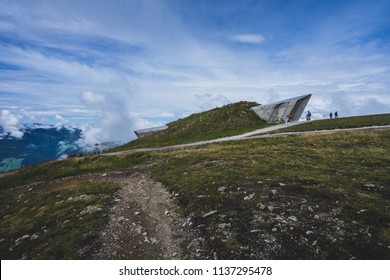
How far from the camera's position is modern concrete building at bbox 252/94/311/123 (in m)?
56.0

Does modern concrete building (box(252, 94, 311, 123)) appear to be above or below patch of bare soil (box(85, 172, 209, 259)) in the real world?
above

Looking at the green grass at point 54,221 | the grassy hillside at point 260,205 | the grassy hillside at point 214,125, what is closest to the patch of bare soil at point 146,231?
the grassy hillside at point 260,205

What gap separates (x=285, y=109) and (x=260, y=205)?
47.8 m

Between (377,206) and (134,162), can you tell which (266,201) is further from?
(134,162)

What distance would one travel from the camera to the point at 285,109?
5641 centimetres

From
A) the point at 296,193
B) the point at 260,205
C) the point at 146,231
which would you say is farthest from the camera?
the point at 296,193

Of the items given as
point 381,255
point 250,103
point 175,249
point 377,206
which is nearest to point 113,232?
point 175,249

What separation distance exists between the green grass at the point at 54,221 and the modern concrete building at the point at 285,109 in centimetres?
4363

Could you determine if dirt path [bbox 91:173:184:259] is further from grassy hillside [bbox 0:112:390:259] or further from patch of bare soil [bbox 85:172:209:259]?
grassy hillside [bbox 0:112:390:259]

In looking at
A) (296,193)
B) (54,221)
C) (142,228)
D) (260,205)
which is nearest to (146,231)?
(142,228)

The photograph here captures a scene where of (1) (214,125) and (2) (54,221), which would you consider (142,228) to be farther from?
(1) (214,125)

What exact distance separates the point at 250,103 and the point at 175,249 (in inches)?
2306

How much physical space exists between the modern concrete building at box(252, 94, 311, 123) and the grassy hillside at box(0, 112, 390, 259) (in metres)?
30.2

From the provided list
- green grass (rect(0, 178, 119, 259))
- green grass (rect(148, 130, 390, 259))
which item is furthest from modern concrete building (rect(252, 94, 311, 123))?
green grass (rect(0, 178, 119, 259))
